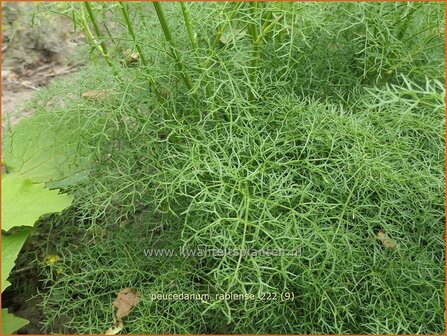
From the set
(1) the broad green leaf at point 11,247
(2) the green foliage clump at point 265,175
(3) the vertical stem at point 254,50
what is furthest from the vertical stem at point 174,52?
(1) the broad green leaf at point 11,247

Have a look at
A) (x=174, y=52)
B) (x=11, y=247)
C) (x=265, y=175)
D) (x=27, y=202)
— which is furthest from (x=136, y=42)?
(x=11, y=247)

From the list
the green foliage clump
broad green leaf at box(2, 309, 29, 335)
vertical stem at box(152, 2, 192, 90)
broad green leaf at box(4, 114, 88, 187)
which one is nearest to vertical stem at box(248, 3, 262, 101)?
the green foliage clump

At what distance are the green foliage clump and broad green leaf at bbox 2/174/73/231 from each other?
8 centimetres

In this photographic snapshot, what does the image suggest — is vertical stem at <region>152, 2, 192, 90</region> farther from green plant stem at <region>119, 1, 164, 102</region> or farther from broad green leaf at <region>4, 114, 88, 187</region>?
broad green leaf at <region>4, 114, 88, 187</region>

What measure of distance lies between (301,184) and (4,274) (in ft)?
3.06

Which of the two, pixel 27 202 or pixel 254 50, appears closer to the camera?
pixel 254 50

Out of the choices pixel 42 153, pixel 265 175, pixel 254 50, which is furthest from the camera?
pixel 42 153

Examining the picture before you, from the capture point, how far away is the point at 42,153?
200 centimetres

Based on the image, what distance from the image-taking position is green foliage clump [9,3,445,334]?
1.50 meters

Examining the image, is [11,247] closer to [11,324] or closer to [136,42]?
[11,324]

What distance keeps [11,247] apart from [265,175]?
0.88m

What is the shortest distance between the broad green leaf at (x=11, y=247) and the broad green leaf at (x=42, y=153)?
0.67 feet

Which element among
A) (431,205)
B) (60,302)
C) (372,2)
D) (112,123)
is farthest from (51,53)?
(431,205)

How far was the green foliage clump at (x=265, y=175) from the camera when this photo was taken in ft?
4.91
